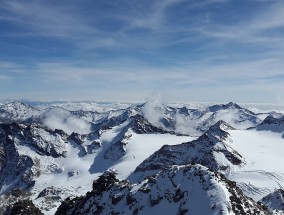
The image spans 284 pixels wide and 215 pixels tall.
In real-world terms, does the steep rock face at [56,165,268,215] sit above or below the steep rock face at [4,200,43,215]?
above

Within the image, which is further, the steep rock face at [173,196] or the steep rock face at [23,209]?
the steep rock face at [23,209]

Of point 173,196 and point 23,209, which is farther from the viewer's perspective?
point 23,209

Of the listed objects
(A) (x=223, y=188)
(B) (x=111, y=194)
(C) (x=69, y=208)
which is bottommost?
(C) (x=69, y=208)

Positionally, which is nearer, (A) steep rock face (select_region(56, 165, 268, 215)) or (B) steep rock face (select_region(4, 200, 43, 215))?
(A) steep rock face (select_region(56, 165, 268, 215))

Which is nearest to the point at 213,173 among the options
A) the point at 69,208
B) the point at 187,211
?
the point at 187,211

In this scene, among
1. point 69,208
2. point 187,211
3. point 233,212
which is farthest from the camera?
point 69,208

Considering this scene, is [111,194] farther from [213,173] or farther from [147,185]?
[213,173]

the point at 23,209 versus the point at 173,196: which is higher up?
the point at 173,196

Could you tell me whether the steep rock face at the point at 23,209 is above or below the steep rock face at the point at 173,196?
below
